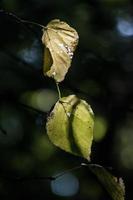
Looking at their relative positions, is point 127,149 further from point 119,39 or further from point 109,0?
point 109,0

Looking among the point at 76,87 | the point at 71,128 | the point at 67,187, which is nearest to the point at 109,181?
the point at 71,128

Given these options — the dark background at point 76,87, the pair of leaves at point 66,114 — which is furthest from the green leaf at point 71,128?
the dark background at point 76,87

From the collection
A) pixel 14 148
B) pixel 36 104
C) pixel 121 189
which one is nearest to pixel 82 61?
pixel 36 104

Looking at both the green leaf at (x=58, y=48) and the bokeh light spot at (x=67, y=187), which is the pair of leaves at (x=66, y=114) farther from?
the bokeh light spot at (x=67, y=187)

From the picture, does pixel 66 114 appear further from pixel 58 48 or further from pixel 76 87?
pixel 76 87

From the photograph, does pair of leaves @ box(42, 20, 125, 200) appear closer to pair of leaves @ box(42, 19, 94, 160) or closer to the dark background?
pair of leaves @ box(42, 19, 94, 160)

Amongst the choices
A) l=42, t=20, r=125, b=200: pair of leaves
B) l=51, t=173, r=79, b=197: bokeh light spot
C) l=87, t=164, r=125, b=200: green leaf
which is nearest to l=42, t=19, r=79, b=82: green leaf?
l=42, t=20, r=125, b=200: pair of leaves
